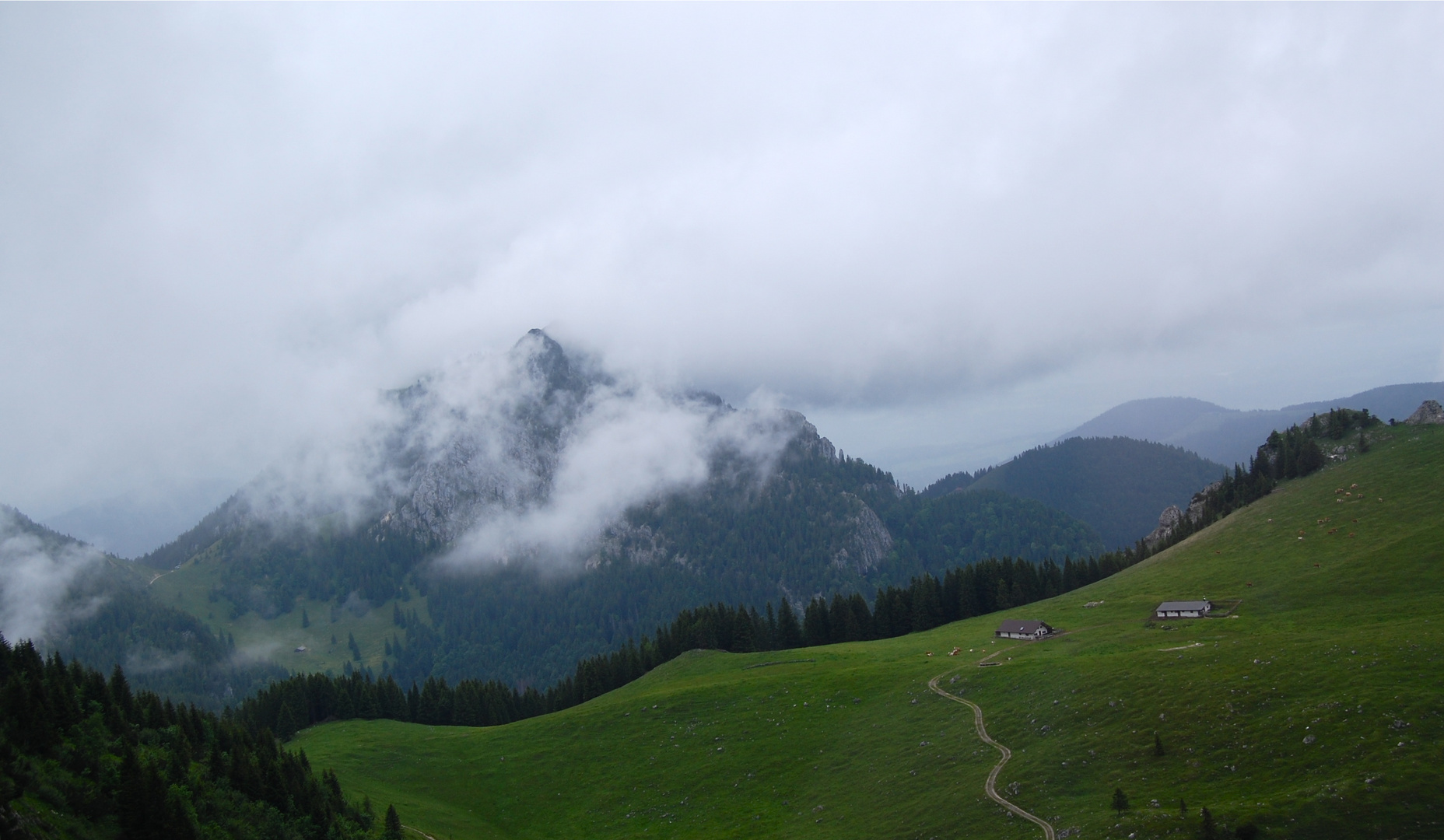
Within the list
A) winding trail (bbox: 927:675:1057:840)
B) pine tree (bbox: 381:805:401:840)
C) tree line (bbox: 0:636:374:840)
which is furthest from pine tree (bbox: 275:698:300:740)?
winding trail (bbox: 927:675:1057:840)

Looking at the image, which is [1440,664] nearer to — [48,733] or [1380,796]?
[1380,796]

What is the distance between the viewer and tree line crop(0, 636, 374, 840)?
142 ft

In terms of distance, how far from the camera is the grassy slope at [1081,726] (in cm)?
4647

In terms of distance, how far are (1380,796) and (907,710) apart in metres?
43.8

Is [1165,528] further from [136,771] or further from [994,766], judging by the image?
[136,771]

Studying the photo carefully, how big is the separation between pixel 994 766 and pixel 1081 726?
26.2 ft

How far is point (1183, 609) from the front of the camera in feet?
308

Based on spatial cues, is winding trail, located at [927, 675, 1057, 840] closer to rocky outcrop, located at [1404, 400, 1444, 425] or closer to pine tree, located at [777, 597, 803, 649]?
pine tree, located at [777, 597, 803, 649]

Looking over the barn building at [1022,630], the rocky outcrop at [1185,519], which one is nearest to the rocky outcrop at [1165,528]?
the rocky outcrop at [1185,519]

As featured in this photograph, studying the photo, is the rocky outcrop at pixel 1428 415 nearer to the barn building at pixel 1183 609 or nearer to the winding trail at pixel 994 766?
the barn building at pixel 1183 609

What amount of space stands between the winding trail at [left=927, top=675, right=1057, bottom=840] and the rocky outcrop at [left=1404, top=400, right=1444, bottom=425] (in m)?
113

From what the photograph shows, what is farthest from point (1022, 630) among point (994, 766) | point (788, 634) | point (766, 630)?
point (766, 630)

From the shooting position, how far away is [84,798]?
143 feet

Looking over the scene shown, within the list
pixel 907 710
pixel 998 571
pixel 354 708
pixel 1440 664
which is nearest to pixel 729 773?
pixel 907 710
